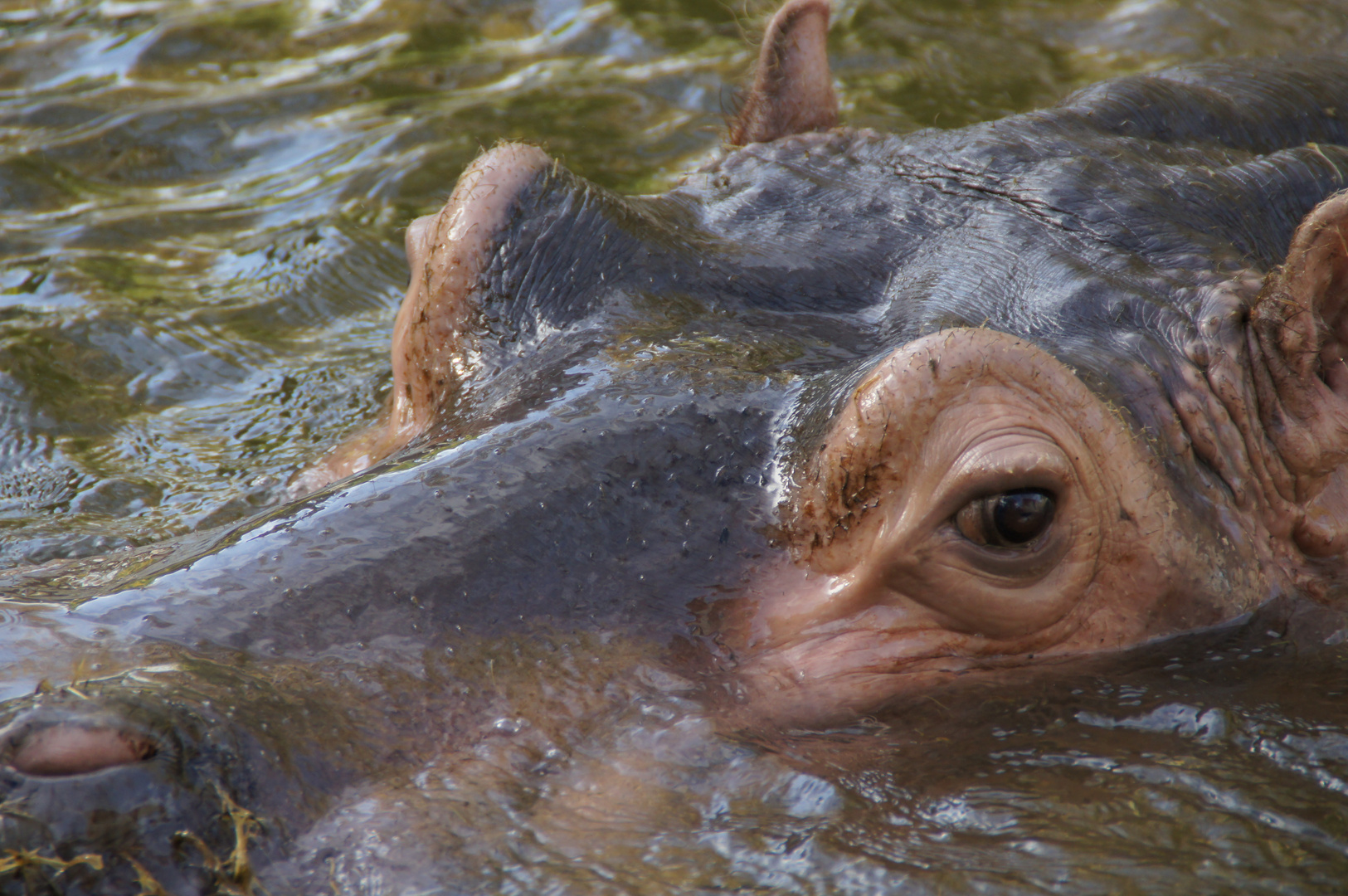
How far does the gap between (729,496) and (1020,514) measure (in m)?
0.60

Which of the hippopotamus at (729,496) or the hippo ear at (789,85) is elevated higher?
the hippo ear at (789,85)

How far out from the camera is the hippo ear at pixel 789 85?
→ 14.9 ft

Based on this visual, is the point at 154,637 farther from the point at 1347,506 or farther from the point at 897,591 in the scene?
the point at 1347,506

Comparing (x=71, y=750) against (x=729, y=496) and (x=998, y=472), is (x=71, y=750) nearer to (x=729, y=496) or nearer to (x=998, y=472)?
(x=729, y=496)

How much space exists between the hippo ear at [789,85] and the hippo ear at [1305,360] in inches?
65.7

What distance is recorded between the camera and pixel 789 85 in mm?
4547

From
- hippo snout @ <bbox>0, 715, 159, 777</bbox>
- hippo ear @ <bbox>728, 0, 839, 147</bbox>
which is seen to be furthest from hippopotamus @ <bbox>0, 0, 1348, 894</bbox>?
hippo ear @ <bbox>728, 0, 839, 147</bbox>

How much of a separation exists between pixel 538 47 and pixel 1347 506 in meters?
5.97

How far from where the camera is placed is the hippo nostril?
2.16m

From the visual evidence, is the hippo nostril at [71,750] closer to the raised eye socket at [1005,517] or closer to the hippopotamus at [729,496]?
the hippopotamus at [729,496]

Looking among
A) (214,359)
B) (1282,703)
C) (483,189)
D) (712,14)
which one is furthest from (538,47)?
(1282,703)

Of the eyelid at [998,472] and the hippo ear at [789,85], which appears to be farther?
the hippo ear at [789,85]

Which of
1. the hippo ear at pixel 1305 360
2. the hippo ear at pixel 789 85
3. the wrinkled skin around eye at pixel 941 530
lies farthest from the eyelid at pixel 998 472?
the hippo ear at pixel 789 85

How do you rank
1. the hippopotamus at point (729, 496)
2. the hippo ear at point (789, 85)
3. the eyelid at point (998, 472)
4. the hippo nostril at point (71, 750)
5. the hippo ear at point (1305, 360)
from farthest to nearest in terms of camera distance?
the hippo ear at point (789, 85), the hippo ear at point (1305, 360), the eyelid at point (998, 472), the hippopotamus at point (729, 496), the hippo nostril at point (71, 750)
